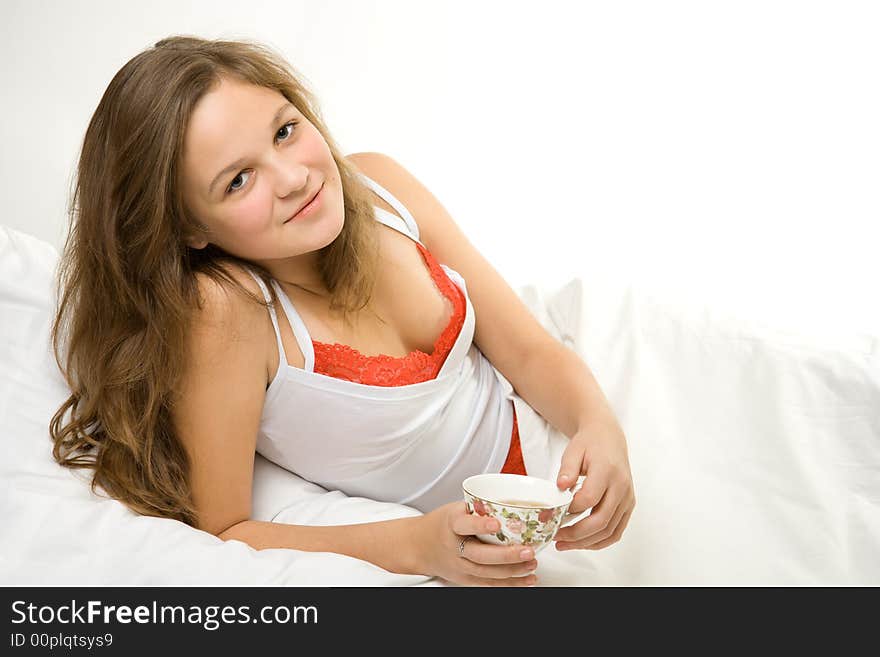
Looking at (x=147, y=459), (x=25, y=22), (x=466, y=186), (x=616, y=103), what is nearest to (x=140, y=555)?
(x=147, y=459)

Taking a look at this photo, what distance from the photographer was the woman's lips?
4.69 ft

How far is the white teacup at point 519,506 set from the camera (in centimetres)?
115

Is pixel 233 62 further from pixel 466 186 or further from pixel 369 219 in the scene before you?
pixel 466 186

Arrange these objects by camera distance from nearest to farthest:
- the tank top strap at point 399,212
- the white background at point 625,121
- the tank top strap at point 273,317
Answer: the tank top strap at point 273,317 < the tank top strap at point 399,212 < the white background at point 625,121

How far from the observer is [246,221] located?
54.8 inches

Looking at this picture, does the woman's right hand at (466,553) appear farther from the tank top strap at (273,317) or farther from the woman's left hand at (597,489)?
the tank top strap at (273,317)

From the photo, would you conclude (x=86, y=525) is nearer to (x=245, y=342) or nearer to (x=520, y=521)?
(x=245, y=342)

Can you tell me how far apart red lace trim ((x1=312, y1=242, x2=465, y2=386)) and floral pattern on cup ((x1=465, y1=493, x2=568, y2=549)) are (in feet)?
1.38

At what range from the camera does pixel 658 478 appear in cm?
159

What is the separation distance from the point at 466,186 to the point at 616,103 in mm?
684

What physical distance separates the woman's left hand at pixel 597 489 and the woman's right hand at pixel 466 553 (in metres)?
0.11

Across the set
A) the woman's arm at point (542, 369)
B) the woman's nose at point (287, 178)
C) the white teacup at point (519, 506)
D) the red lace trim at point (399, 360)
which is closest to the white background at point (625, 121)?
the woman's arm at point (542, 369)

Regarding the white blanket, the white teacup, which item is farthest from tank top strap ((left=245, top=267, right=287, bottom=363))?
the white teacup

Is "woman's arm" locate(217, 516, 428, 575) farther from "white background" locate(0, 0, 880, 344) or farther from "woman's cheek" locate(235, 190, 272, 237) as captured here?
"white background" locate(0, 0, 880, 344)
